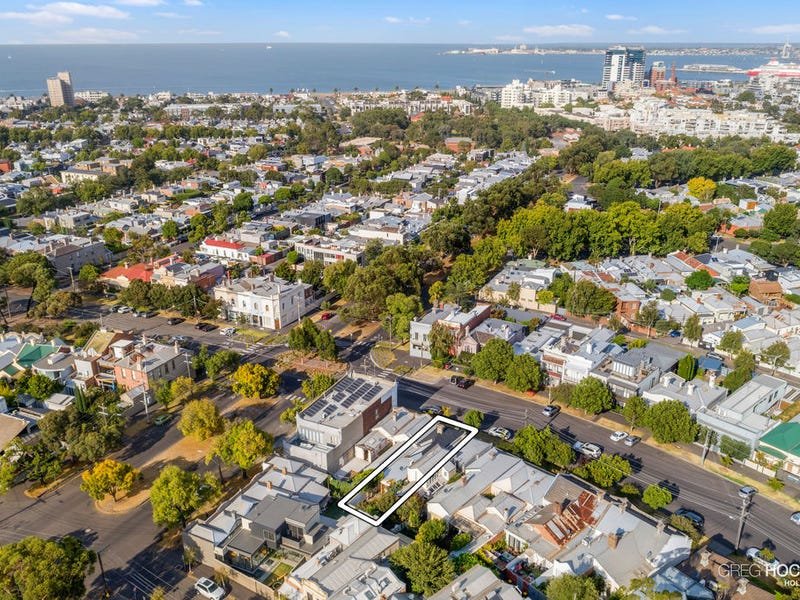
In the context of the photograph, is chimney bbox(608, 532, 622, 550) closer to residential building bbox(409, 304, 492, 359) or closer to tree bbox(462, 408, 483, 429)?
tree bbox(462, 408, 483, 429)

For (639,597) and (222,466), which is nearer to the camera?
(639,597)

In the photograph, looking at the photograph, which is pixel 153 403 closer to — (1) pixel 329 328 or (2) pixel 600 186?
(1) pixel 329 328

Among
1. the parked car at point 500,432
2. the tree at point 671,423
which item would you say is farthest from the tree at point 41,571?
the tree at point 671,423

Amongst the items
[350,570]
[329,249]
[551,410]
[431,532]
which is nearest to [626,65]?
[329,249]

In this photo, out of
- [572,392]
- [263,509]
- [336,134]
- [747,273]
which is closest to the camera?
[263,509]

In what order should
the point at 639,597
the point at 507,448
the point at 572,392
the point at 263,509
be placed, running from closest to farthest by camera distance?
the point at 639,597 < the point at 263,509 < the point at 507,448 < the point at 572,392

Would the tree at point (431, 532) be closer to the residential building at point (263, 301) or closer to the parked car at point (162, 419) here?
the parked car at point (162, 419)

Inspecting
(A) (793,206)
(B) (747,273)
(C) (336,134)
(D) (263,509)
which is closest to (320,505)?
(D) (263,509)
